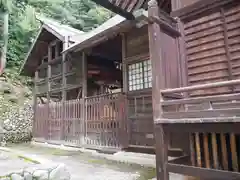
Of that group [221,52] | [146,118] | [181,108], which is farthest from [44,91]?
[221,52]

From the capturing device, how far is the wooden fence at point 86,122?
26.6 feet

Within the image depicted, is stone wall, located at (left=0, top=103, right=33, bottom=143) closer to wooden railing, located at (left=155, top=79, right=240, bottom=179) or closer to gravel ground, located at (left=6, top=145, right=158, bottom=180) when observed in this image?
gravel ground, located at (left=6, top=145, right=158, bottom=180)

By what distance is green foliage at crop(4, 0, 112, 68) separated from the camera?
19391mm

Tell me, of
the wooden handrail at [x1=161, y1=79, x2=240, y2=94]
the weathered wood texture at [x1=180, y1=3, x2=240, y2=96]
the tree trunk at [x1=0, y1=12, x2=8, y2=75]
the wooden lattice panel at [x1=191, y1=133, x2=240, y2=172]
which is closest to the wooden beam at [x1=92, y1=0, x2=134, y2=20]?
the weathered wood texture at [x1=180, y1=3, x2=240, y2=96]

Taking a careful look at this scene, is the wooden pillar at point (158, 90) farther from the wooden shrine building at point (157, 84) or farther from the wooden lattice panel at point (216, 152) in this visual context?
the wooden lattice panel at point (216, 152)

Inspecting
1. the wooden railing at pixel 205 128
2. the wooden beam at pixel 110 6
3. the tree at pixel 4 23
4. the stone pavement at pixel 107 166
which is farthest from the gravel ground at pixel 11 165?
the tree at pixel 4 23

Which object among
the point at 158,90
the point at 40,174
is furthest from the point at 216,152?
the point at 40,174

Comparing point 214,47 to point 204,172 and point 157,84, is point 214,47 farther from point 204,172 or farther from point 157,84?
point 204,172

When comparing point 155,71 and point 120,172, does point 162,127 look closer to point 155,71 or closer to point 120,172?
point 155,71

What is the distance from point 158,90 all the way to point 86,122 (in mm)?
6000

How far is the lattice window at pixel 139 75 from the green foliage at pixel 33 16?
41.3 ft

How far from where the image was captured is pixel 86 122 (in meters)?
9.73

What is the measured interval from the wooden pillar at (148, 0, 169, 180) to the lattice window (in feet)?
10.3

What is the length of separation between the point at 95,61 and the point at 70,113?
284 centimetres
